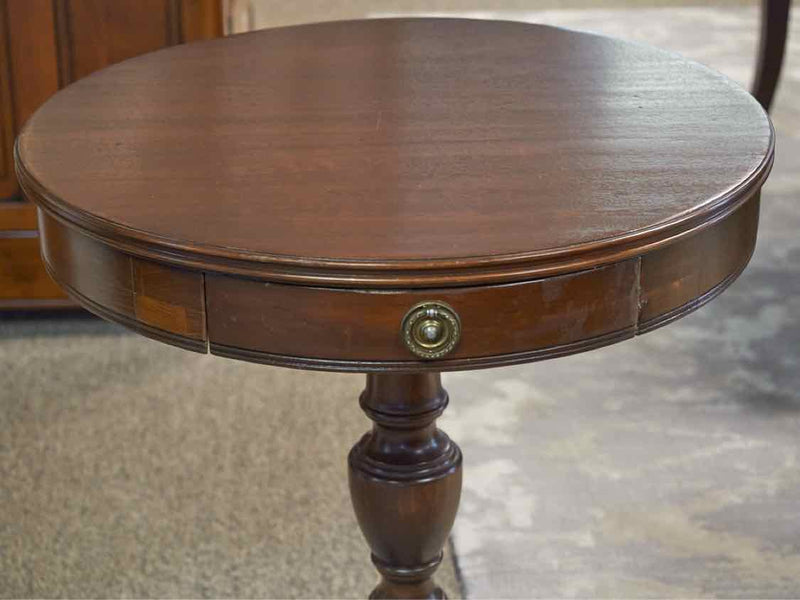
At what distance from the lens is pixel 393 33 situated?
5.06 ft

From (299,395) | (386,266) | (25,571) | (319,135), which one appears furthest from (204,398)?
(386,266)

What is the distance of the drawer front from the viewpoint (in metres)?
0.88

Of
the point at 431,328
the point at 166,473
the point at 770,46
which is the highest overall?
the point at 431,328

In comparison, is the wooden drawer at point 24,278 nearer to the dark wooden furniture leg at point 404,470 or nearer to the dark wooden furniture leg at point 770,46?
the dark wooden furniture leg at point 404,470

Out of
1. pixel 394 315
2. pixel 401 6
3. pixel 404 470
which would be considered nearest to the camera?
pixel 394 315

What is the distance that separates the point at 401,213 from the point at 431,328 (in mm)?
114

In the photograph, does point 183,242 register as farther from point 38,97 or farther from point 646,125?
point 38,97

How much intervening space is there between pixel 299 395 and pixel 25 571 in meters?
0.58

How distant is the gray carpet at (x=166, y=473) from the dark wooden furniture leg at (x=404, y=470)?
1.06 ft

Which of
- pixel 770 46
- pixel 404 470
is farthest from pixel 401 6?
pixel 404 470

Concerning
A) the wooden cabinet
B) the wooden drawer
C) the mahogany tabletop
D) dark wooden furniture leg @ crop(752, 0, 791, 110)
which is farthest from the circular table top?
dark wooden furniture leg @ crop(752, 0, 791, 110)

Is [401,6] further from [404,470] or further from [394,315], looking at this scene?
[394,315]

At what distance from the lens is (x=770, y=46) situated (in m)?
2.81

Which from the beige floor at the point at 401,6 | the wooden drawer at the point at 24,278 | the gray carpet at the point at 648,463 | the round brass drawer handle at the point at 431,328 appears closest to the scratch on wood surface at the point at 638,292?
the round brass drawer handle at the point at 431,328
